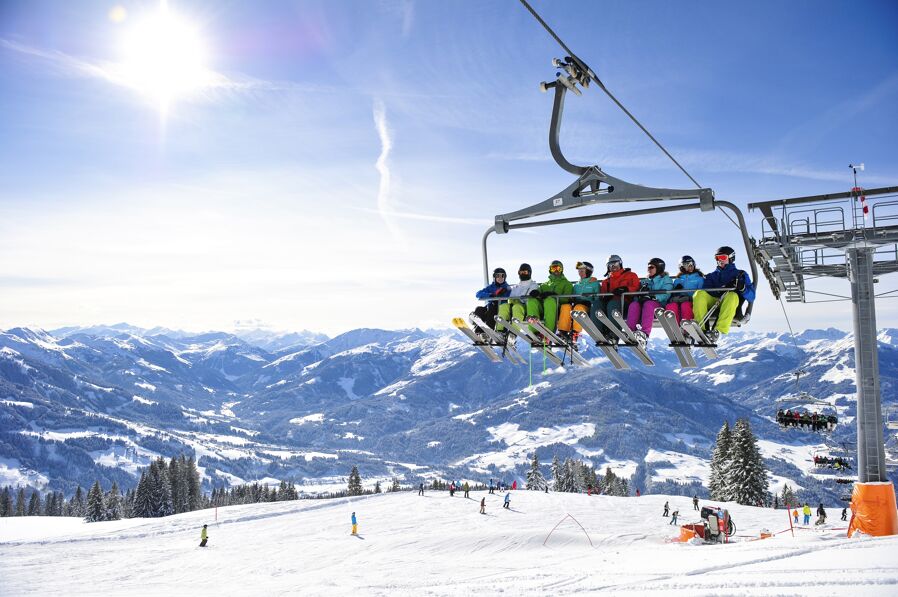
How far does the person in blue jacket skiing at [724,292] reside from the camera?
33.8 feet

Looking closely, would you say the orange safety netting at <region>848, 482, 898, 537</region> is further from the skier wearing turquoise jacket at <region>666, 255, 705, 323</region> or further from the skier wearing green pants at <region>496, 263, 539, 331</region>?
the skier wearing green pants at <region>496, 263, 539, 331</region>

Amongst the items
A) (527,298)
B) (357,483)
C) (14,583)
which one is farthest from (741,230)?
(357,483)

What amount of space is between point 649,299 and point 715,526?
1997 centimetres

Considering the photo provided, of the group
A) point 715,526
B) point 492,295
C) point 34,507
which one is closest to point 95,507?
point 34,507

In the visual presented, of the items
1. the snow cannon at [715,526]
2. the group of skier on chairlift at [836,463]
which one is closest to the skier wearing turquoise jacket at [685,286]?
the snow cannon at [715,526]

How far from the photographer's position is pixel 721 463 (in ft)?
176

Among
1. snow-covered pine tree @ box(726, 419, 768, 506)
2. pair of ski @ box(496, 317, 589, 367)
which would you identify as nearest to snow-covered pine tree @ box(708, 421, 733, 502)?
snow-covered pine tree @ box(726, 419, 768, 506)

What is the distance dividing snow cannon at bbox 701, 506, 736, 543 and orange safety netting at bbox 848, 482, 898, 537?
9999mm

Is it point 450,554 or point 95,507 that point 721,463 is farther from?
point 95,507

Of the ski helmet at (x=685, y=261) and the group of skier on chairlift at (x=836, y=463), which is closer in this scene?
the ski helmet at (x=685, y=261)

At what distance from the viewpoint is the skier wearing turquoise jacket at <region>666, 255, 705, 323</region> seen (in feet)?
35.5

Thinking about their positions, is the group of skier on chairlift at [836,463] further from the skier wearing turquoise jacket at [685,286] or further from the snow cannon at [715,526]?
the skier wearing turquoise jacket at [685,286]

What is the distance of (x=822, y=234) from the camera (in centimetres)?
1675

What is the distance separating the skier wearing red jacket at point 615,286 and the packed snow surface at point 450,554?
21.1ft
